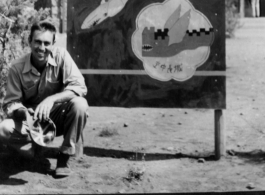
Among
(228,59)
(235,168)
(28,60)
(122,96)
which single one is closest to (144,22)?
(122,96)

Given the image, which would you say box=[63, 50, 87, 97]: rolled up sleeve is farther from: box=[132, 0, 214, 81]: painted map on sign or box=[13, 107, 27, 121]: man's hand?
box=[132, 0, 214, 81]: painted map on sign

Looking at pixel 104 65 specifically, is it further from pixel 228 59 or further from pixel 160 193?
pixel 228 59

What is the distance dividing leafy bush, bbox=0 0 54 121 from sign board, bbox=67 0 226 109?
57 cm

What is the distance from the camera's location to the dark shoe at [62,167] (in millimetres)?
4664

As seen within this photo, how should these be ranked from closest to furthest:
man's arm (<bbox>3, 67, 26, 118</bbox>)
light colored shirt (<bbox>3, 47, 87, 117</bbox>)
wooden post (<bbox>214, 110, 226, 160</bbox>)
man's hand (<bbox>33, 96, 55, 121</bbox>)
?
man's hand (<bbox>33, 96, 55, 121</bbox>)
man's arm (<bbox>3, 67, 26, 118</bbox>)
light colored shirt (<bbox>3, 47, 87, 117</bbox>)
wooden post (<bbox>214, 110, 226, 160</bbox>)

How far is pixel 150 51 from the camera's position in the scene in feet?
17.5

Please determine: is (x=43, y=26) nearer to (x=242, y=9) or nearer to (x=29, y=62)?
(x=29, y=62)

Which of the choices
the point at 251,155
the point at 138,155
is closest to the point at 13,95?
the point at 138,155

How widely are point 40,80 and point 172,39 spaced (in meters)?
A: 1.41

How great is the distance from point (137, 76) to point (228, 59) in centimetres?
598

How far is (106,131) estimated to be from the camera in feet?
19.9

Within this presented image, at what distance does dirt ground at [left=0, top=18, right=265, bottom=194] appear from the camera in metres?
4.48

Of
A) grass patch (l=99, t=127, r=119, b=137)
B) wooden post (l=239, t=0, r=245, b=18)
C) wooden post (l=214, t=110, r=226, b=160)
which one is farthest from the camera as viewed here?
wooden post (l=239, t=0, r=245, b=18)

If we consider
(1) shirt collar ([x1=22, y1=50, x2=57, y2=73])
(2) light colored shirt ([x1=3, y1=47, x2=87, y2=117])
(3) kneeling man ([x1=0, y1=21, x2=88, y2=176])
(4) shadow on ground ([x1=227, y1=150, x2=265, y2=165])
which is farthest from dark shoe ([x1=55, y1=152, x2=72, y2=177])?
(4) shadow on ground ([x1=227, y1=150, x2=265, y2=165])
